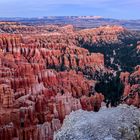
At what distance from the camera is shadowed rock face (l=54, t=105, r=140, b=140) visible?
15805 mm

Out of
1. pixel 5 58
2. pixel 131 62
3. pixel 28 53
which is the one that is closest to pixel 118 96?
pixel 5 58

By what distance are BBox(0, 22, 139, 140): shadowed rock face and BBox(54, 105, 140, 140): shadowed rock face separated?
837 cm

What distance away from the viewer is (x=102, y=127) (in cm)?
1617

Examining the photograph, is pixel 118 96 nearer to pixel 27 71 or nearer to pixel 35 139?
pixel 27 71

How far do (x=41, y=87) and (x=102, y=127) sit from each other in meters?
19.2

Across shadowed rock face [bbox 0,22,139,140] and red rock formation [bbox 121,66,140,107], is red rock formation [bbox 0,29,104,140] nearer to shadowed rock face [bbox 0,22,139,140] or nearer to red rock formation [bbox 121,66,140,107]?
shadowed rock face [bbox 0,22,139,140]

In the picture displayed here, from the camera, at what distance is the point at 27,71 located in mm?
40656

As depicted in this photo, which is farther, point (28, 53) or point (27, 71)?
point (28, 53)

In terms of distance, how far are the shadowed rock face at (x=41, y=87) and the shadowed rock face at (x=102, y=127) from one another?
837cm

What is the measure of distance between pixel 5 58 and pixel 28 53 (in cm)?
941

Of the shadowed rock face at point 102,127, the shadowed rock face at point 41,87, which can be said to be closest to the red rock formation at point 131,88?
the shadowed rock face at point 41,87

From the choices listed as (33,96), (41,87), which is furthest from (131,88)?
(33,96)

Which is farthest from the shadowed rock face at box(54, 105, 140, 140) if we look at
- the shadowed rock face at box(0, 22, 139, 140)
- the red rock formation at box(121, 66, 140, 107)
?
the red rock formation at box(121, 66, 140, 107)

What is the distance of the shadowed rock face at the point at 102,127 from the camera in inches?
622
